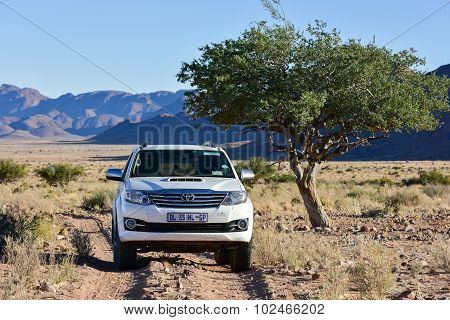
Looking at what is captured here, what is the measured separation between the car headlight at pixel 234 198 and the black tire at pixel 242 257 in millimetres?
710

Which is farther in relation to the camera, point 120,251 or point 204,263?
point 204,263

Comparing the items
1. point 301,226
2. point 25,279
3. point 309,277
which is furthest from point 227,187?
point 301,226

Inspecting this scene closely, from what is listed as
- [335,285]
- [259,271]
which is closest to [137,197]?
[259,271]

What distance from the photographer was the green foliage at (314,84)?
53.9 ft

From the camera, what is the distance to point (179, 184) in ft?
33.9

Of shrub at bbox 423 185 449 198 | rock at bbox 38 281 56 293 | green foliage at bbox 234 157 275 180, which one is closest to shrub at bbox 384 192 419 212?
shrub at bbox 423 185 449 198

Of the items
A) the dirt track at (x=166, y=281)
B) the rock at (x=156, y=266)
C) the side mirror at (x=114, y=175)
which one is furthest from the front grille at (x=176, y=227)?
the side mirror at (x=114, y=175)

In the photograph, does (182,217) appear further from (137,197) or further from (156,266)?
(156,266)

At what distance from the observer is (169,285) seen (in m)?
9.12

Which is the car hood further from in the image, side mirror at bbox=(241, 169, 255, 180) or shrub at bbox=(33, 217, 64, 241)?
shrub at bbox=(33, 217, 64, 241)

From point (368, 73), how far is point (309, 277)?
7824mm

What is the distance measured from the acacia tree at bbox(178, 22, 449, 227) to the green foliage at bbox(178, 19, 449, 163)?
24 millimetres
